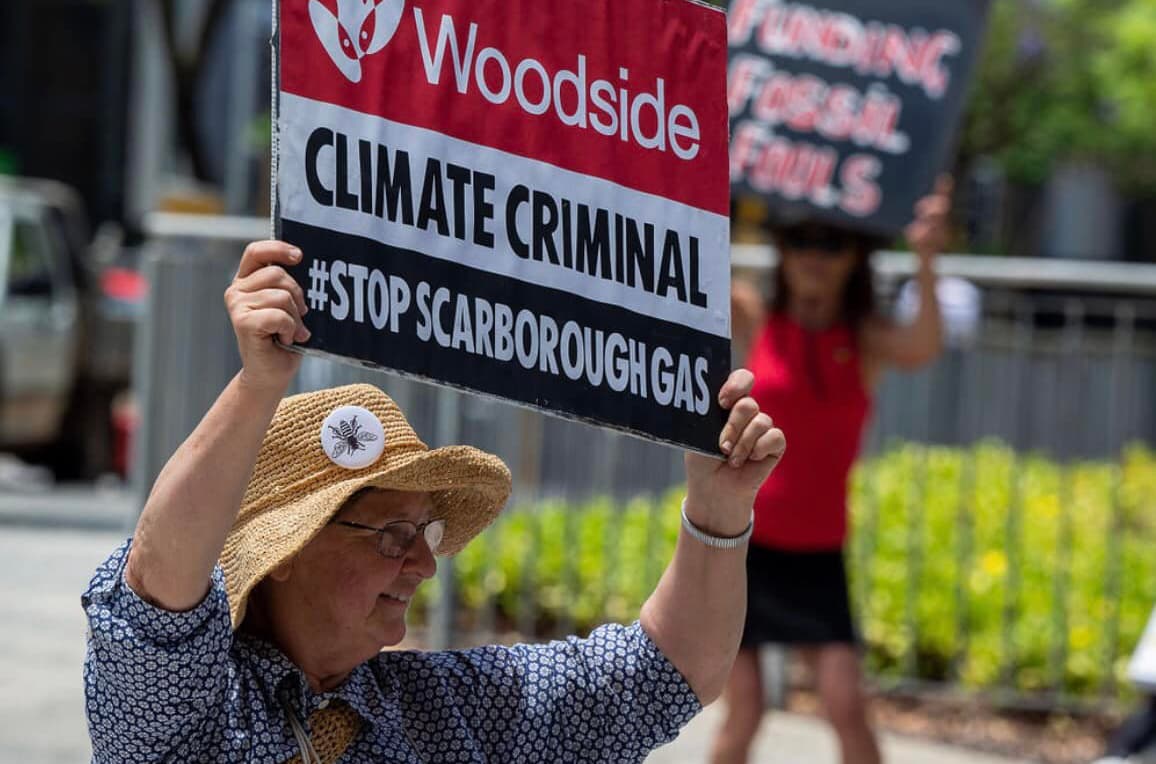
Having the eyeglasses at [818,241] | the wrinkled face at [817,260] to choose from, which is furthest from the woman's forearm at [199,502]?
the eyeglasses at [818,241]

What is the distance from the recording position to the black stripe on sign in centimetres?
224

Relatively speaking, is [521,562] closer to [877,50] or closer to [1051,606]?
[1051,606]

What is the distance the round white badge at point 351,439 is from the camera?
8.08 feet

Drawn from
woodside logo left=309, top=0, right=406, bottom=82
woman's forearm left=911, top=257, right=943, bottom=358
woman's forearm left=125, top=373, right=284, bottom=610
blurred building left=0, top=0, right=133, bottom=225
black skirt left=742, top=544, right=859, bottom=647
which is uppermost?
woodside logo left=309, top=0, right=406, bottom=82

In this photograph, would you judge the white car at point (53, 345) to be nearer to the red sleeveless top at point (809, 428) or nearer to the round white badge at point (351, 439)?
the red sleeveless top at point (809, 428)

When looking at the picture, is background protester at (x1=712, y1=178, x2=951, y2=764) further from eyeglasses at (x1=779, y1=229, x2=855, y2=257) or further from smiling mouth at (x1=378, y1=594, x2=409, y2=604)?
smiling mouth at (x1=378, y1=594, x2=409, y2=604)

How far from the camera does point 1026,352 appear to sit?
7.52 metres

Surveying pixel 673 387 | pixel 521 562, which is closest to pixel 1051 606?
pixel 521 562

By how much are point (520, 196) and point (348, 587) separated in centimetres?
53

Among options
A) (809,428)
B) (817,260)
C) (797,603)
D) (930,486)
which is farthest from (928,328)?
(930,486)

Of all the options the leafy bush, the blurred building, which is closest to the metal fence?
the leafy bush

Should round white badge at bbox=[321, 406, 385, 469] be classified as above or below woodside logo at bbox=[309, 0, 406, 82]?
below

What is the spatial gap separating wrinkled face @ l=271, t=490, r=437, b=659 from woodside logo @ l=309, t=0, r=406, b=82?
55 cm

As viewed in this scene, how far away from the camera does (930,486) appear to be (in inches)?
295
